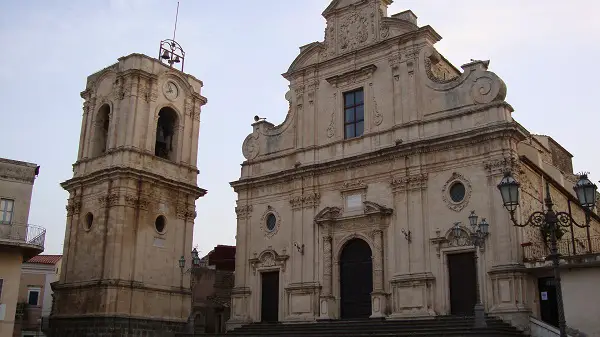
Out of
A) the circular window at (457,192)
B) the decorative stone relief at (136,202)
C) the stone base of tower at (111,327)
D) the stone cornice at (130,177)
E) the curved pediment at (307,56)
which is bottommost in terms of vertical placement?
the stone base of tower at (111,327)

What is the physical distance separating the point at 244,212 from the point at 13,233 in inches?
371

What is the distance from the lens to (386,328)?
2133 cm

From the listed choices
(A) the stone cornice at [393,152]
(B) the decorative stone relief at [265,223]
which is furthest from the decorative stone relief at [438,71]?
(B) the decorative stone relief at [265,223]

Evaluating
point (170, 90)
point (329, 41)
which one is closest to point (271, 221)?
point (329, 41)

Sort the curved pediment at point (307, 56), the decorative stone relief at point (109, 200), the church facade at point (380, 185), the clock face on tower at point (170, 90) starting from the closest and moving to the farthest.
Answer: the church facade at point (380, 185)
the curved pediment at point (307, 56)
the decorative stone relief at point (109, 200)
the clock face on tower at point (170, 90)

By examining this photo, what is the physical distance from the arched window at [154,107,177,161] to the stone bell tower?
5 centimetres

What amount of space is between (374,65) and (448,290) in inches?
359

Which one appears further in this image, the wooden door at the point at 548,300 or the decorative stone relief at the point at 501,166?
the decorative stone relief at the point at 501,166

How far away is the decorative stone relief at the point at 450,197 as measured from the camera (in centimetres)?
2195

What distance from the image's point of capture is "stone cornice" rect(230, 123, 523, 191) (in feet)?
70.5

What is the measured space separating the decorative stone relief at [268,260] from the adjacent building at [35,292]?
17750 mm

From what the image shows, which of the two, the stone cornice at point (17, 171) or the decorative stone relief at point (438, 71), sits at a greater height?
the decorative stone relief at point (438, 71)

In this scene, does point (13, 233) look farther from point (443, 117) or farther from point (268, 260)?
point (443, 117)

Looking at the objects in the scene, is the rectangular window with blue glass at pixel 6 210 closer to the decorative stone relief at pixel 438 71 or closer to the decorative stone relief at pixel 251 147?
the decorative stone relief at pixel 251 147
